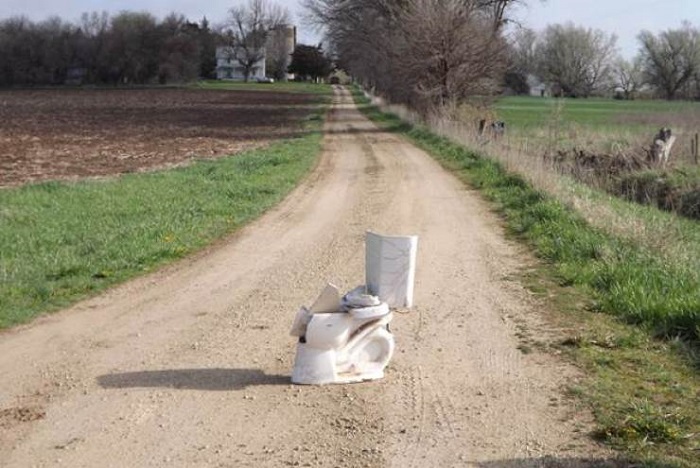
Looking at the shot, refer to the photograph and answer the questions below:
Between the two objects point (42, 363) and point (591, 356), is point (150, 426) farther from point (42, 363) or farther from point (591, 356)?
point (591, 356)

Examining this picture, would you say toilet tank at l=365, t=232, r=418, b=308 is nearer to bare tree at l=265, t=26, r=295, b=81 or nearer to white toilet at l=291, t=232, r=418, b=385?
white toilet at l=291, t=232, r=418, b=385

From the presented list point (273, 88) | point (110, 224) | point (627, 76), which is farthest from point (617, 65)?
point (110, 224)

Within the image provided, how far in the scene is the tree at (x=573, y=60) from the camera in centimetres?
10075

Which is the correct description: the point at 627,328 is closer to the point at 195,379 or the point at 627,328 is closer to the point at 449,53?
the point at 195,379

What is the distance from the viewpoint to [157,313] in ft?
25.3

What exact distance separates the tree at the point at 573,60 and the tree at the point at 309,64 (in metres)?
54.6

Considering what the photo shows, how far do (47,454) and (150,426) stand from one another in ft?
1.97

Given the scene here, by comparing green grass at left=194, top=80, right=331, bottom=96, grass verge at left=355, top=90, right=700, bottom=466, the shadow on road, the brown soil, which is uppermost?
grass verge at left=355, top=90, right=700, bottom=466

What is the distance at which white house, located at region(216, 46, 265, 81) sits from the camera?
501 ft

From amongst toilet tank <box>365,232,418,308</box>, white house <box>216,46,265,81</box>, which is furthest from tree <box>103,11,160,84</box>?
toilet tank <box>365,232,418,308</box>

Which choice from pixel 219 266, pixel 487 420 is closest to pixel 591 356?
pixel 487 420

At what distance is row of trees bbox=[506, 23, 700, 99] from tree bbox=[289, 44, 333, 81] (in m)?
55.0

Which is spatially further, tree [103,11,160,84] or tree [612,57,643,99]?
tree [103,11,160,84]

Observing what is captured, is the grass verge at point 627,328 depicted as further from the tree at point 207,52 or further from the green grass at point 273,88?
the tree at point 207,52
